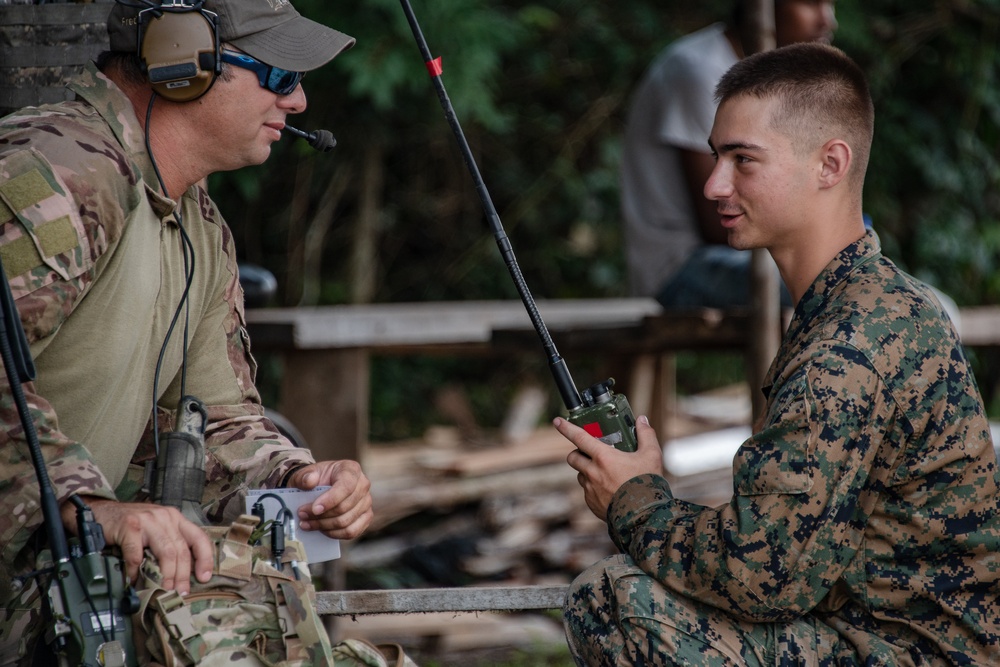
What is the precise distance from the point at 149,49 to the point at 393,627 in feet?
10.9

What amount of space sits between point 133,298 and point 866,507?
1483mm

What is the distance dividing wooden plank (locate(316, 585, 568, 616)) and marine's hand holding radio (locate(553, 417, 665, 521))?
50cm

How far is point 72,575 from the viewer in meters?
1.89

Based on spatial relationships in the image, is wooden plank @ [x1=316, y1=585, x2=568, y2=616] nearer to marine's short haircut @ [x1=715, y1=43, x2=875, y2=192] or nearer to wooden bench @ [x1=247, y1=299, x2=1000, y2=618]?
marine's short haircut @ [x1=715, y1=43, x2=875, y2=192]

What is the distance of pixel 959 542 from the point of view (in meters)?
2.21

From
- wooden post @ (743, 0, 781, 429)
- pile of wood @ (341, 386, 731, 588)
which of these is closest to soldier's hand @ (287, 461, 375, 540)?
wooden post @ (743, 0, 781, 429)

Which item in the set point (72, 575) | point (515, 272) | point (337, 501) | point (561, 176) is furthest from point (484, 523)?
point (72, 575)

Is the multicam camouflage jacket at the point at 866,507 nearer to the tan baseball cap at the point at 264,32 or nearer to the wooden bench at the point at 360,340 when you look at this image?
the tan baseball cap at the point at 264,32

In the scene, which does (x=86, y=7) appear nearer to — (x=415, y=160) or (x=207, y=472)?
(x=207, y=472)

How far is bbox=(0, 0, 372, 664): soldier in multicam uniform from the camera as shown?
2.07m

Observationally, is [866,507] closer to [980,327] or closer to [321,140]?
[321,140]

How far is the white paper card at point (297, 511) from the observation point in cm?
246

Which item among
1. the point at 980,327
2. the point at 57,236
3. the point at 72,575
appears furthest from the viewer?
the point at 980,327

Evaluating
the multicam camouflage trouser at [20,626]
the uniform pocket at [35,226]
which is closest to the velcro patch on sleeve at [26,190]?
the uniform pocket at [35,226]
